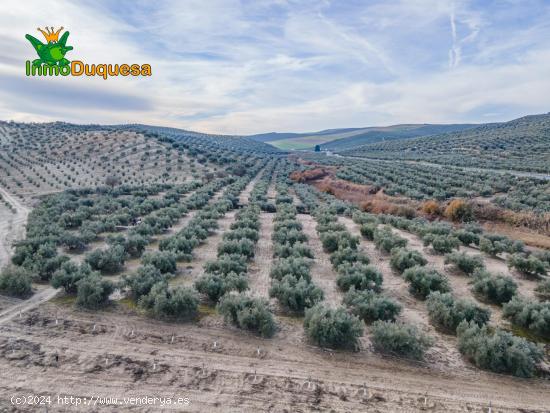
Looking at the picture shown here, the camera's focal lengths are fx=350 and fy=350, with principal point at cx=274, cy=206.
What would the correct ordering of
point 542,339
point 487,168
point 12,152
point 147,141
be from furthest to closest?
point 147,141
point 12,152
point 487,168
point 542,339

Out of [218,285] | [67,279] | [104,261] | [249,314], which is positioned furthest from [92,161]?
[249,314]

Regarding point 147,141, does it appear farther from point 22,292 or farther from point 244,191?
point 22,292

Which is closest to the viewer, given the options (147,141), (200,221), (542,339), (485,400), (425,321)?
(485,400)

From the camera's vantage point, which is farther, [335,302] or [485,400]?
[335,302]

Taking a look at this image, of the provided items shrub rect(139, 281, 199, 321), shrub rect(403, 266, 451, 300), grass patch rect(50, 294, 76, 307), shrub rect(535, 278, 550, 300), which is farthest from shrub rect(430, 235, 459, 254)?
grass patch rect(50, 294, 76, 307)

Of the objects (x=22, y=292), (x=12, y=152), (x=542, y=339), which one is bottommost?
(x=542, y=339)

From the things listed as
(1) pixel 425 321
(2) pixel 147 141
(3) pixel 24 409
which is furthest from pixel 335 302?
(2) pixel 147 141

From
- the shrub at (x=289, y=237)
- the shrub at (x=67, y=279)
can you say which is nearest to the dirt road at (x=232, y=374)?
the shrub at (x=67, y=279)

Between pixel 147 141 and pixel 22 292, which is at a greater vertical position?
pixel 147 141

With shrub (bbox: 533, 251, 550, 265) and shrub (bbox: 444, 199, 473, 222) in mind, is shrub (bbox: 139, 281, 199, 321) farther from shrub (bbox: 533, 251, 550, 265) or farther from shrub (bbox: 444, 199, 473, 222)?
shrub (bbox: 444, 199, 473, 222)
